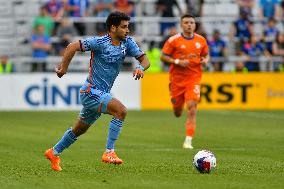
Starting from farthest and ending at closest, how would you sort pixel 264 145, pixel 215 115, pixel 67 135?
pixel 215 115 < pixel 264 145 < pixel 67 135

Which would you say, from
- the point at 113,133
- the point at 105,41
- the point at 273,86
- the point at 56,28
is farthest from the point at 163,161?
the point at 56,28

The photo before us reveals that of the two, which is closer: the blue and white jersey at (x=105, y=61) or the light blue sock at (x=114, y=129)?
the blue and white jersey at (x=105, y=61)

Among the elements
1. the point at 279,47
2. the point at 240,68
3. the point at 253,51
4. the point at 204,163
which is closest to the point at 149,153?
the point at 204,163

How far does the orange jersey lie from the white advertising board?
36.8 ft

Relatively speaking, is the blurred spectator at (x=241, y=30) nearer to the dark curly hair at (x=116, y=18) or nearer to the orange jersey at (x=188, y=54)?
the orange jersey at (x=188, y=54)

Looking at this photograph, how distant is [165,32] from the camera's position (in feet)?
105

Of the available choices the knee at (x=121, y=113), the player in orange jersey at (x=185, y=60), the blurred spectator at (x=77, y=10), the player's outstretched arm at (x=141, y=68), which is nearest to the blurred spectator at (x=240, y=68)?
the blurred spectator at (x=77, y=10)

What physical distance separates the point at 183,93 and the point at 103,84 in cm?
513

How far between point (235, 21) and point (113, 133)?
20.0 meters

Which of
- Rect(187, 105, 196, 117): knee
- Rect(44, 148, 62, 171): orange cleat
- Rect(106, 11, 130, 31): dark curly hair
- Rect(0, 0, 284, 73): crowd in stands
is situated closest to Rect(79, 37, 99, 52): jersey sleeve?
Rect(106, 11, 130, 31): dark curly hair

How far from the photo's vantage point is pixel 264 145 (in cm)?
1686

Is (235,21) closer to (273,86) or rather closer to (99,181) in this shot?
(273,86)

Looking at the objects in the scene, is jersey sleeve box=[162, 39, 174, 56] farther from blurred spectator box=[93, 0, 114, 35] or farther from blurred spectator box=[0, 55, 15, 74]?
blurred spectator box=[93, 0, 114, 35]

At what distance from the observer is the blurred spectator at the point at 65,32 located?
30406mm
